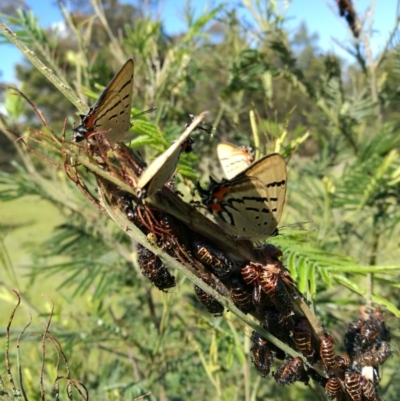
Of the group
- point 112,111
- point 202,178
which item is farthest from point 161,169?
point 202,178

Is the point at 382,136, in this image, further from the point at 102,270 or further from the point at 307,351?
the point at 102,270

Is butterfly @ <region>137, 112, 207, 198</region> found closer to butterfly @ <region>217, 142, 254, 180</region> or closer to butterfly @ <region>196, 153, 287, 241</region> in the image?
butterfly @ <region>196, 153, 287, 241</region>

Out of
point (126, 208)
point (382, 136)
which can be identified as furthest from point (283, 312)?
point (382, 136)

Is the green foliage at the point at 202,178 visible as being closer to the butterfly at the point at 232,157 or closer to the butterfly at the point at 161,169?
the butterfly at the point at 232,157

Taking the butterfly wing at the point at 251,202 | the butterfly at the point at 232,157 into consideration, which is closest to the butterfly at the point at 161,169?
the butterfly wing at the point at 251,202

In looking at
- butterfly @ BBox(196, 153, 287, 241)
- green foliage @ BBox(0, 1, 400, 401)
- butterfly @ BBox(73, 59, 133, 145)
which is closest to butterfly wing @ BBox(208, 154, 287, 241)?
butterfly @ BBox(196, 153, 287, 241)

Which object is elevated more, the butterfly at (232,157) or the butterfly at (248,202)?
the butterfly at (232,157)

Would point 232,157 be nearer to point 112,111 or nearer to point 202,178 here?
point 112,111
